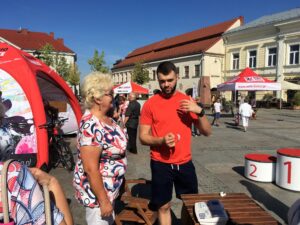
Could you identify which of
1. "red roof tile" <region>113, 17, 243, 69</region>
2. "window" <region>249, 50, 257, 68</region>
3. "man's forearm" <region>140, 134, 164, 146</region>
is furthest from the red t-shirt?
"red roof tile" <region>113, 17, 243, 69</region>

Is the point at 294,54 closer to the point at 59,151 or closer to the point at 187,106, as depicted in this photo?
the point at 59,151

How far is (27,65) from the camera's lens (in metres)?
5.77

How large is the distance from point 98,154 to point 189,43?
1734 inches

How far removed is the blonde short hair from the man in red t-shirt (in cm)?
78

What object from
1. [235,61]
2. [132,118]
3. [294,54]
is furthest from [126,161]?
[235,61]

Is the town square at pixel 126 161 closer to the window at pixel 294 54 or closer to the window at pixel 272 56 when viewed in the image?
the window at pixel 294 54

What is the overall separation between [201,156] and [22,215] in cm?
736

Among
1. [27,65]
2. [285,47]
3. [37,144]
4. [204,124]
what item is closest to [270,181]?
[204,124]

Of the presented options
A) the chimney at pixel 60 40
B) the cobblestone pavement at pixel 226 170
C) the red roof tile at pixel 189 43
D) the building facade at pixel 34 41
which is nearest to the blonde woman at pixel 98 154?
the cobblestone pavement at pixel 226 170

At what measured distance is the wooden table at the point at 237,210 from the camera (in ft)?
8.52

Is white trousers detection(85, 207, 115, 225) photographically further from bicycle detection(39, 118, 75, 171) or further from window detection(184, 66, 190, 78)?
window detection(184, 66, 190, 78)

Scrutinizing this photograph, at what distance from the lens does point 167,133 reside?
2.98 metres

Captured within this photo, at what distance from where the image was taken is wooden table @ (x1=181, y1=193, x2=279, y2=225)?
2.60 m

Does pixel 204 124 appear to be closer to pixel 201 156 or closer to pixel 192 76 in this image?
pixel 201 156
